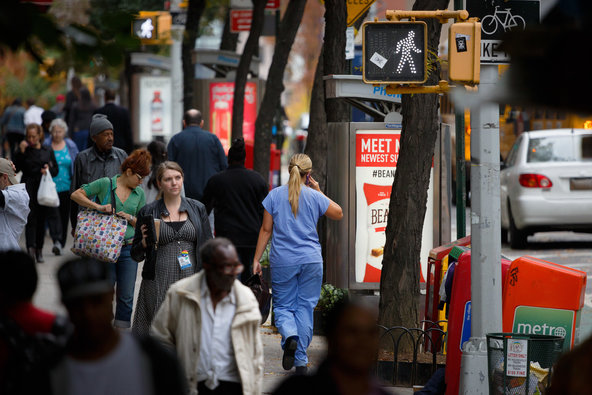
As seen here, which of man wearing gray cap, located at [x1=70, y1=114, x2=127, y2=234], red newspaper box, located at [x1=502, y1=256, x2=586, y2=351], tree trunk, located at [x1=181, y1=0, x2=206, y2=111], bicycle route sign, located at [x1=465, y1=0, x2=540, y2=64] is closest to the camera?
red newspaper box, located at [x1=502, y1=256, x2=586, y2=351]

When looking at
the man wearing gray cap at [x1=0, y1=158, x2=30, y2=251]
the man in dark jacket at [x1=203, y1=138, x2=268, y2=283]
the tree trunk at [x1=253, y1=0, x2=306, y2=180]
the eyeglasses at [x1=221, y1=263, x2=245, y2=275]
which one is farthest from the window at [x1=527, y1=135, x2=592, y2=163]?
the eyeglasses at [x1=221, y1=263, x2=245, y2=275]

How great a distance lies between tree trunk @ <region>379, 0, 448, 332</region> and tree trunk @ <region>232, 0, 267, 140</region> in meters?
8.90

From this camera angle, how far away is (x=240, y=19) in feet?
72.5

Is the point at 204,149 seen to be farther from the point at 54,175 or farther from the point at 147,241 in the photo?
the point at 147,241

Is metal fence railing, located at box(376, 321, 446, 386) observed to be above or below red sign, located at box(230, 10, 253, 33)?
below

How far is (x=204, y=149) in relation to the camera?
12617 mm

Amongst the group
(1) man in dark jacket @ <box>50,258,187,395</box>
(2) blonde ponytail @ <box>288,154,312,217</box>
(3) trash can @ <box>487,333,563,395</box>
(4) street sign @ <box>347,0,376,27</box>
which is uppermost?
(4) street sign @ <box>347,0,376,27</box>

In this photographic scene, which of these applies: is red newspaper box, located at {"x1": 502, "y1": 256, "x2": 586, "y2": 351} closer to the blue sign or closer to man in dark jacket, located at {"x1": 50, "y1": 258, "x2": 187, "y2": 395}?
the blue sign

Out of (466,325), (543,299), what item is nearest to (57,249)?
(466,325)

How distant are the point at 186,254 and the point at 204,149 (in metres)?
4.90

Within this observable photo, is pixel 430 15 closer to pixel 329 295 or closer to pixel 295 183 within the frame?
pixel 295 183

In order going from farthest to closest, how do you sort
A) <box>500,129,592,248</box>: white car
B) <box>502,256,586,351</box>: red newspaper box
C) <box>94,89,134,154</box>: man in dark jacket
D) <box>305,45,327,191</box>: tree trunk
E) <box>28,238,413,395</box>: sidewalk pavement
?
<box>500,129,592,248</box>: white car, <box>94,89,134,154</box>: man in dark jacket, <box>305,45,327,191</box>: tree trunk, <box>28,238,413,395</box>: sidewalk pavement, <box>502,256,586,351</box>: red newspaper box

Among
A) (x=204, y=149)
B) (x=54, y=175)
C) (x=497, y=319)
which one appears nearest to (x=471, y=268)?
(x=497, y=319)

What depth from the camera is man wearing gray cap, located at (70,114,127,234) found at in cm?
968
